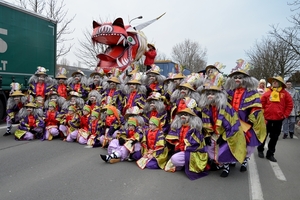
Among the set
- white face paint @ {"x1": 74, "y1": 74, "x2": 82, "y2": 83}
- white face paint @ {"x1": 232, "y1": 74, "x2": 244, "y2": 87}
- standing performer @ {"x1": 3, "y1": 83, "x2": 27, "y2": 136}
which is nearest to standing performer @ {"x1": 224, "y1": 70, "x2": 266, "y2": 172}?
white face paint @ {"x1": 232, "y1": 74, "x2": 244, "y2": 87}

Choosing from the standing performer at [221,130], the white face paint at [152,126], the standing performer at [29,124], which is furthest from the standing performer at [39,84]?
the standing performer at [221,130]

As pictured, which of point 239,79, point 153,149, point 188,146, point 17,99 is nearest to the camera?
point 188,146

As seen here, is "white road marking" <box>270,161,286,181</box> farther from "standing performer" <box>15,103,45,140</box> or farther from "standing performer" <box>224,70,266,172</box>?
"standing performer" <box>15,103,45,140</box>

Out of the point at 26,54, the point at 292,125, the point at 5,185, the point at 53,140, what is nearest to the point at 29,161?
the point at 5,185

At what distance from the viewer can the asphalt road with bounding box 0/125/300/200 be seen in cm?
342

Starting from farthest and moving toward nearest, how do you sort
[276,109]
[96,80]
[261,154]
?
[96,80]
[261,154]
[276,109]

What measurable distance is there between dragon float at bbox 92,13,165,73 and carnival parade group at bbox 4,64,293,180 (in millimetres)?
691

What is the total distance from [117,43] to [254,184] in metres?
5.82

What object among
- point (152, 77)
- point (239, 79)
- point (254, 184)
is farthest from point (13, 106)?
point (254, 184)

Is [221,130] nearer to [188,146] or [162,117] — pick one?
[188,146]

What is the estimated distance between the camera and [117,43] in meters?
7.96

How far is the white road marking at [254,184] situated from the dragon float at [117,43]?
499 centimetres

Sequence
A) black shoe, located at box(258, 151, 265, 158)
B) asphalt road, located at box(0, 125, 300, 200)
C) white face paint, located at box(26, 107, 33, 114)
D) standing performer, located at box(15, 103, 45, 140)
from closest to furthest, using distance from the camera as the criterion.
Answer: asphalt road, located at box(0, 125, 300, 200), black shoe, located at box(258, 151, 265, 158), standing performer, located at box(15, 103, 45, 140), white face paint, located at box(26, 107, 33, 114)

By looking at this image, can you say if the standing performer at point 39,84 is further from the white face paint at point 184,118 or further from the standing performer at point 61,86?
the white face paint at point 184,118
